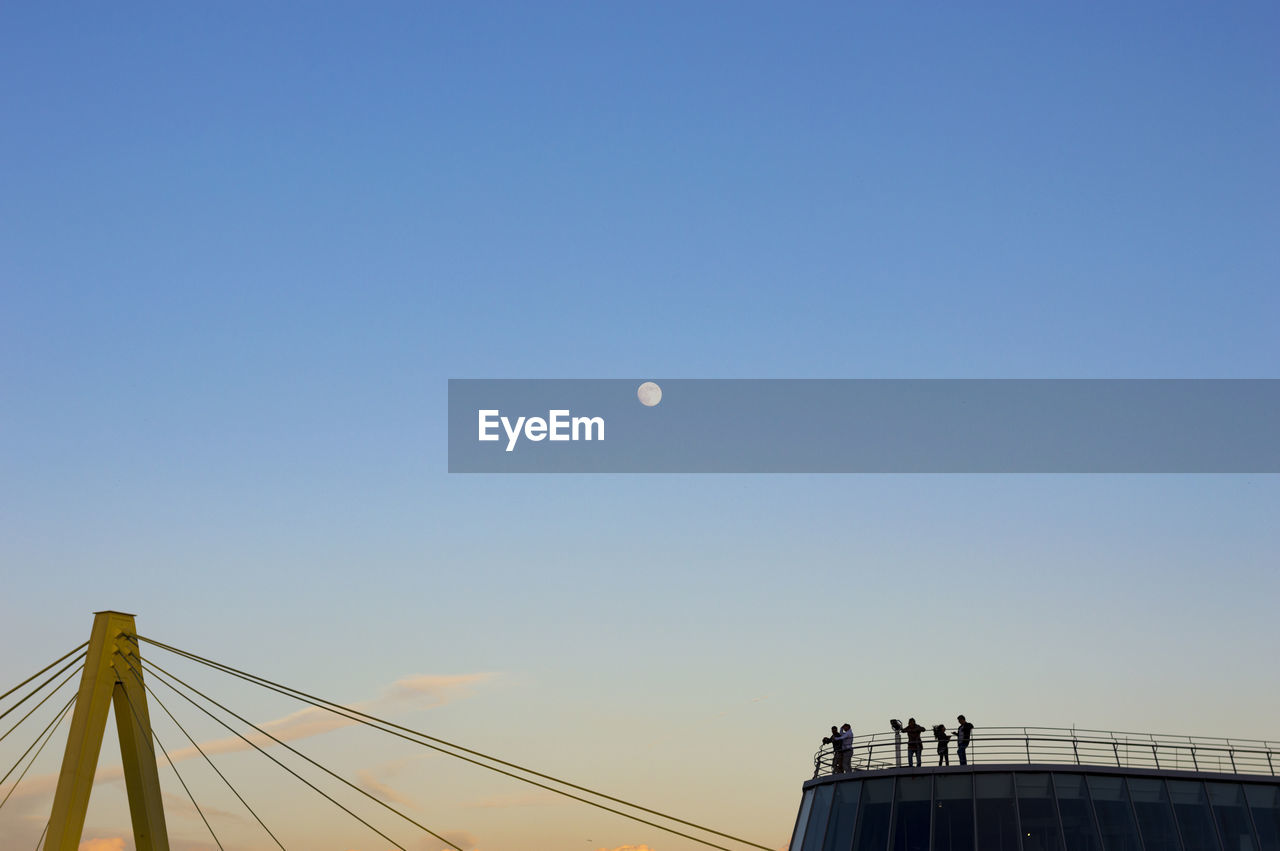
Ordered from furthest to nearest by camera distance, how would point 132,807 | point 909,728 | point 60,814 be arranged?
point 909,728
point 132,807
point 60,814

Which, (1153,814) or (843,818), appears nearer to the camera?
(1153,814)

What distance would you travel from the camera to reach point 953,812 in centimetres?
3991

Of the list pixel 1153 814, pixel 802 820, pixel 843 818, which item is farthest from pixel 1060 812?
pixel 802 820

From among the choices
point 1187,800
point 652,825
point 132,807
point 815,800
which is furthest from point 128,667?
point 1187,800

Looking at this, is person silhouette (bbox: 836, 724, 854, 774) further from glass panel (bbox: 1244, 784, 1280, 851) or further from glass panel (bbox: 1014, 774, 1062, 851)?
glass panel (bbox: 1244, 784, 1280, 851)

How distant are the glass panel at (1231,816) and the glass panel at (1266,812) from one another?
27 cm

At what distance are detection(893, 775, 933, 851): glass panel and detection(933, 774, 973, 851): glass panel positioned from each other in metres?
0.29

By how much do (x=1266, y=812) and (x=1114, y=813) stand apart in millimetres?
5420

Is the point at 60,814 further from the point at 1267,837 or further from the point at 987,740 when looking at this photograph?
the point at 1267,837

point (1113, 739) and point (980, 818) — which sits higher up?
point (1113, 739)

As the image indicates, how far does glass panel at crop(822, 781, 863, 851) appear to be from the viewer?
41.3 m

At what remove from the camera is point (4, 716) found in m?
35.8

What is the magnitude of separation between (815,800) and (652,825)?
5921 mm

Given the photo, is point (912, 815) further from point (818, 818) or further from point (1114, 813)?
point (1114, 813)
